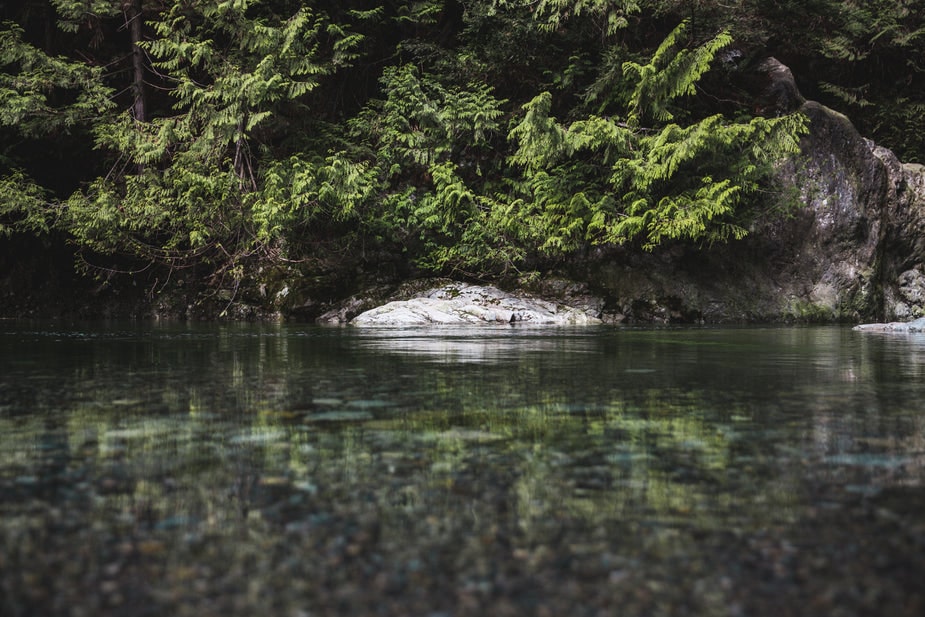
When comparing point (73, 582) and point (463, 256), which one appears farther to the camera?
point (463, 256)

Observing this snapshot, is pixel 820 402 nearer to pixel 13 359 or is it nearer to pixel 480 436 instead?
pixel 480 436

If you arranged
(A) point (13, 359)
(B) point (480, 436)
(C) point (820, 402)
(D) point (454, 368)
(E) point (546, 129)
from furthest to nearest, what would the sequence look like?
(E) point (546, 129)
(A) point (13, 359)
(D) point (454, 368)
(C) point (820, 402)
(B) point (480, 436)

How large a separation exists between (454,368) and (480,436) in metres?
1.77

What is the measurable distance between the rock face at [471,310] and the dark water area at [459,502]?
818cm

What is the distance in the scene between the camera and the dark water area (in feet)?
2.71

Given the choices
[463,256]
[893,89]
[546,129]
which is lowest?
[463,256]

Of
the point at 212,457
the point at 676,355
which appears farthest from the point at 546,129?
the point at 212,457

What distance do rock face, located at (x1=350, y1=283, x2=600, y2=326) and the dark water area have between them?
818 cm

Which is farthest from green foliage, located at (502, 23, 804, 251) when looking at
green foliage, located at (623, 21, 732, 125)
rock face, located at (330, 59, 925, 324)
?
rock face, located at (330, 59, 925, 324)

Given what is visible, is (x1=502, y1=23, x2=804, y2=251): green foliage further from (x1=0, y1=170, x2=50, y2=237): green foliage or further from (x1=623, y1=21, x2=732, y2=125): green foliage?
(x1=0, y1=170, x2=50, y2=237): green foliage

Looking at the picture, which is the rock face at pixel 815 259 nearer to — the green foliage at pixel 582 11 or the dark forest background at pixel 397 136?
the dark forest background at pixel 397 136

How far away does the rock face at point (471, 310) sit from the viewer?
430 inches

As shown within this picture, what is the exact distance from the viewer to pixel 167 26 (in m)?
13.1

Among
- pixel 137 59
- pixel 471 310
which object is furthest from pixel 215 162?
pixel 471 310
